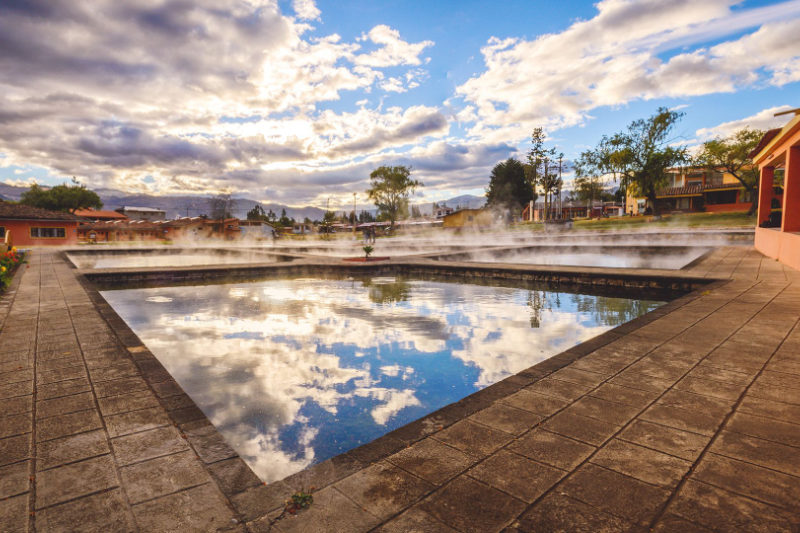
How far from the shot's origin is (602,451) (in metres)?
2.13

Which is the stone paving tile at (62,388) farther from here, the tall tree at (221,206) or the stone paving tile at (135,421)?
the tall tree at (221,206)

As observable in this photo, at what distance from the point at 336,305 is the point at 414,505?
22.2 feet

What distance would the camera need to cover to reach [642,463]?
6.61 feet

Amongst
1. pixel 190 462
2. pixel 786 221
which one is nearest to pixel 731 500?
pixel 190 462

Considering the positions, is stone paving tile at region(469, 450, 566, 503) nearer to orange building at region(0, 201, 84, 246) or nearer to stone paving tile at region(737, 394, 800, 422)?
stone paving tile at region(737, 394, 800, 422)

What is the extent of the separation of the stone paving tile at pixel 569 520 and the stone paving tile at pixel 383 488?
44 cm

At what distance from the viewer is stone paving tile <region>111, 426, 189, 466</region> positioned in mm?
2215

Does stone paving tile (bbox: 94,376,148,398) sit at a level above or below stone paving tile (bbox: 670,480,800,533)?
below

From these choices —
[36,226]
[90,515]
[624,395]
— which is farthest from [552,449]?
[36,226]

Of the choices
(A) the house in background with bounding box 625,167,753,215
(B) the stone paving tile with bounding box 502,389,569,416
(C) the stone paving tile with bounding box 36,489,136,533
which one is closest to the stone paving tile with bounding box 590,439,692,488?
(B) the stone paving tile with bounding box 502,389,569,416

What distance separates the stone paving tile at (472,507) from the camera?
162 cm

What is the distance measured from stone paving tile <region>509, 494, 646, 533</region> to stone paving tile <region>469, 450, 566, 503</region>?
0.27 feet

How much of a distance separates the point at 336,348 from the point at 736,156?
34.4m

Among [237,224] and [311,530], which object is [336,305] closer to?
[311,530]
